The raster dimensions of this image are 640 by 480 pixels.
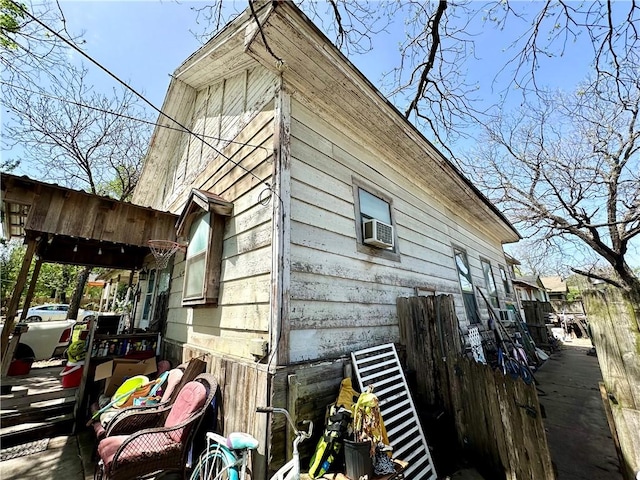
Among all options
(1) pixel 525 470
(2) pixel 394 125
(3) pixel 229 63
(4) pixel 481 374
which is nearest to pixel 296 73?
Answer: (2) pixel 394 125

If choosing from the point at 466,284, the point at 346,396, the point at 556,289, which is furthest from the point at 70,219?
the point at 556,289

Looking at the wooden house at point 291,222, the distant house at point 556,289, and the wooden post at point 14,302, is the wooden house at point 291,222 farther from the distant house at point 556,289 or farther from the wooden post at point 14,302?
the distant house at point 556,289

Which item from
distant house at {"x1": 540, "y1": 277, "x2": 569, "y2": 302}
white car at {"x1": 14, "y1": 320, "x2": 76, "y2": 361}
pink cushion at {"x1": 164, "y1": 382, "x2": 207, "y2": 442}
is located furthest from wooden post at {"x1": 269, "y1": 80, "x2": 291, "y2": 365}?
distant house at {"x1": 540, "y1": 277, "x2": 569, "y2": 302}

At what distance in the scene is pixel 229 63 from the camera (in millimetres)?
4789

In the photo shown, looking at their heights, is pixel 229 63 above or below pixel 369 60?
above

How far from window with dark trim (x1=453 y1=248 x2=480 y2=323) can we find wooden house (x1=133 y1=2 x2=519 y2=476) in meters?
1.02

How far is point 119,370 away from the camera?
4180 millimetres

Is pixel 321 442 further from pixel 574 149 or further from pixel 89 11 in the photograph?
pixel 574 149

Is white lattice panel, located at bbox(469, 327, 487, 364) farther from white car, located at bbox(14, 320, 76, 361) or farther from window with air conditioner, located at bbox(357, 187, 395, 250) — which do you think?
white car, located at bbox(14, 320, 76, 361)

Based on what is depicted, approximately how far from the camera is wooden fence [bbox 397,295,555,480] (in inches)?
98.5

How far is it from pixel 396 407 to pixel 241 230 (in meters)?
2.75

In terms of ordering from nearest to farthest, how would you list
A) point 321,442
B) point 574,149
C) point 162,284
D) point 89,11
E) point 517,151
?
point 321,442
point 89,11
point 162,284
point 574,149
point 517,151

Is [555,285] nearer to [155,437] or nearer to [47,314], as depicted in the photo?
[155,437]

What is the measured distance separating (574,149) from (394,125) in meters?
9.38
